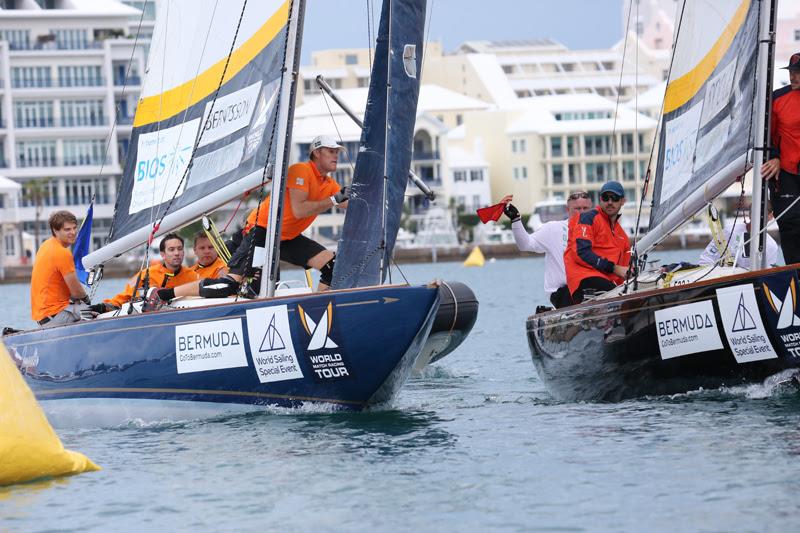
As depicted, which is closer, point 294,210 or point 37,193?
point 294,210

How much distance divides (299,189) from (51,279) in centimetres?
227

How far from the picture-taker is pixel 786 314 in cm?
1011

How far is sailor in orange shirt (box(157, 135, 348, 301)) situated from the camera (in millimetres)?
11625

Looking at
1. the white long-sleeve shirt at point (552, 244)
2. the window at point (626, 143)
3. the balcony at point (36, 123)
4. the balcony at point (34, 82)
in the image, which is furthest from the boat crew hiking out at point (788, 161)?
the window at point (626, 143)

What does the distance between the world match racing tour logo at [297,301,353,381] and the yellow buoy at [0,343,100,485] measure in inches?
72.4

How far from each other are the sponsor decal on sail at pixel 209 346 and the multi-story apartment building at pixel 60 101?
2870 inches

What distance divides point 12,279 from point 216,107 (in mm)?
63170

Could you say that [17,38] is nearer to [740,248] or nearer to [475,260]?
[475,260]

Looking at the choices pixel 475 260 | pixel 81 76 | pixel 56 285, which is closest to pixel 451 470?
pixel 56 285

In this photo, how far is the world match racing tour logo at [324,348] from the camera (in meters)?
10.5

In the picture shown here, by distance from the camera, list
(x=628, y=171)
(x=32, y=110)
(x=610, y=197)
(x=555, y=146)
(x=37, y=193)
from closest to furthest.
→ (x=610, y=197) → (x=37, y=193) → (x=32, y=110) → (x=555, y=146) → (x=628, y=171)

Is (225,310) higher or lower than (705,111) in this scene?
lower

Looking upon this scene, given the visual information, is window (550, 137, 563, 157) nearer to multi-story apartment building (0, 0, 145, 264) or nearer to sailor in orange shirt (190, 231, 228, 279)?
multi-story apartment building (0, 0, 145, 264)

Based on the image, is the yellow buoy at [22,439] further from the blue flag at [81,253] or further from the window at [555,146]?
the window at [555,146]
